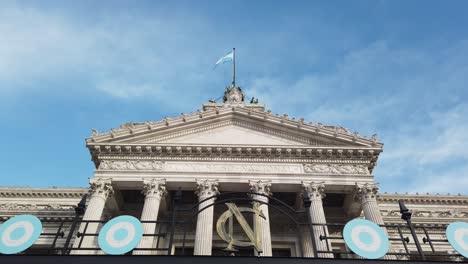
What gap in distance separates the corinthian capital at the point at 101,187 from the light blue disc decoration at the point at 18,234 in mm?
10132

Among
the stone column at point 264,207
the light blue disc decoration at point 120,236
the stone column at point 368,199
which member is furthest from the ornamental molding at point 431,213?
the light blue disc decoration at point 120,236

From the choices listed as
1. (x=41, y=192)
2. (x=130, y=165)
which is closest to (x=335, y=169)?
(x=130, y=165)

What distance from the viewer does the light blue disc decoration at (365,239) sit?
11.0m

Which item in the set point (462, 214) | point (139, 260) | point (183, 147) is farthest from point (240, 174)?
point (462, 214)

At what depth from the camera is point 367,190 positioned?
2200cm

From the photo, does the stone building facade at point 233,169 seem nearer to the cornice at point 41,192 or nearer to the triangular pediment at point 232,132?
the triangular pediment at point 232,132

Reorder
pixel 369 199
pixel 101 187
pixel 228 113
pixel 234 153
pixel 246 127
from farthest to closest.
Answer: pixel 228 113 < pixel 246 127 < pixel 234 153 < pixel 101 187 < pixel 369 199

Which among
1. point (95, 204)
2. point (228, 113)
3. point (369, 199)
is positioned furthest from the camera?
point (228, 113)

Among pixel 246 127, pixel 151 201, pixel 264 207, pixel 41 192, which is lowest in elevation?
pixel 264 207

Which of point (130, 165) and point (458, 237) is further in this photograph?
point (130, 165)

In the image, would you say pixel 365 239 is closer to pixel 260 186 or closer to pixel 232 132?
pixel 260 186

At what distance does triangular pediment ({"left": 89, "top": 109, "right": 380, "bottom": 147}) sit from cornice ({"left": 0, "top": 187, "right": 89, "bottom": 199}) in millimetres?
9360

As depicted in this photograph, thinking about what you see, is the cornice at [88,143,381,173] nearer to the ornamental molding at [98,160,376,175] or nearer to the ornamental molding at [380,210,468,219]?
the ornamental molding at [98,160,376,175]

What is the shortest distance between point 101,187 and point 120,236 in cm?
1132
